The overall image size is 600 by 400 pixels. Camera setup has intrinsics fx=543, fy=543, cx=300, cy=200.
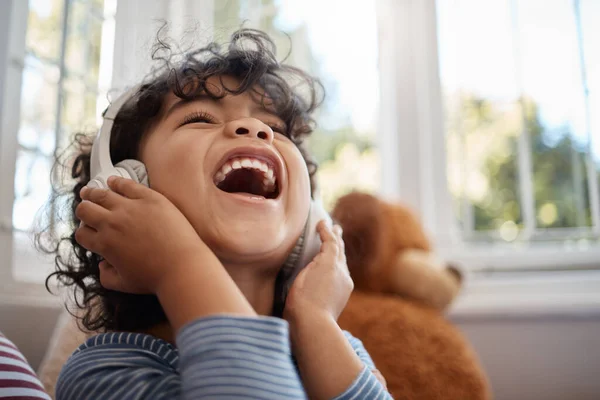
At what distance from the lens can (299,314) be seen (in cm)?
58

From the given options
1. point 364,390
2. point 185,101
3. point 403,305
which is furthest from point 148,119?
point 403,305

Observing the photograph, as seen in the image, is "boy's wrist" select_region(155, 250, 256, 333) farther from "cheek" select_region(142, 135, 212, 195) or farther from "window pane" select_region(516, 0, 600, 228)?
"window pane" select_region(516, 0, 600, 228)

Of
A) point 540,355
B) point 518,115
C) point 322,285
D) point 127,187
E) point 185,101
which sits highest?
point 518,115

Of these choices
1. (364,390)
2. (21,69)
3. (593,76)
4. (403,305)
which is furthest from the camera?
(593,76)

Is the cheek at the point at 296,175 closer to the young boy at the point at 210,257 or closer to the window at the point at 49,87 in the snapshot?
the young boy at the point at 210,257

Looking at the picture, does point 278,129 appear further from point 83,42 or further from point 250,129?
point 83,42

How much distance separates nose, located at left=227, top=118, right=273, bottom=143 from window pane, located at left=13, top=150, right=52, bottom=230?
33 cm

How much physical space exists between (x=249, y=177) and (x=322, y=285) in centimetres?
15

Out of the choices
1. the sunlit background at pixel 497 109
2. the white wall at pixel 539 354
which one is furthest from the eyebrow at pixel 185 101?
the white wall at pixel 539 354

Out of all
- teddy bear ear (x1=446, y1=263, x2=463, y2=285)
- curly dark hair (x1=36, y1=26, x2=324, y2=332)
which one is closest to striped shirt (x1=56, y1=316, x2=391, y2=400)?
curly dark hair (x1=36, y1=26, x2=324, y2=332)

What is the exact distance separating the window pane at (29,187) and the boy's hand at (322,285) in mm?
390

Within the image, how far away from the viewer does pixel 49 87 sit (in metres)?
0.83

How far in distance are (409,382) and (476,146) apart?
1.07m

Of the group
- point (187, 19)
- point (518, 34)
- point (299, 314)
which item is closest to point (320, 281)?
point (299, 314)
